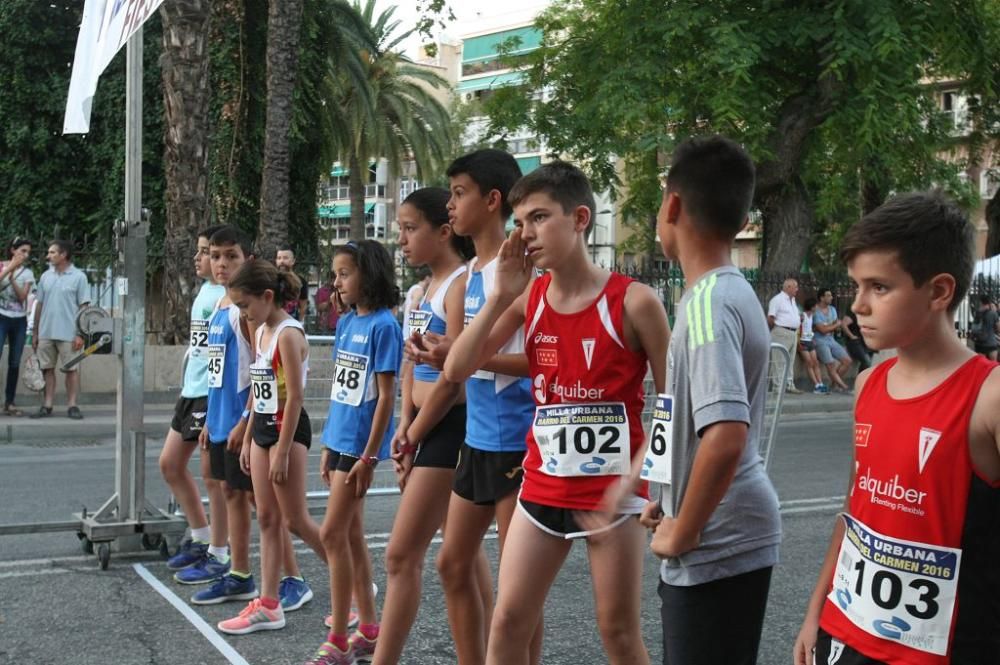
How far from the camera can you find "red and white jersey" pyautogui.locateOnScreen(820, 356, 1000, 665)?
92.4 inches

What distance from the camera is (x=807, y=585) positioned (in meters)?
6.50

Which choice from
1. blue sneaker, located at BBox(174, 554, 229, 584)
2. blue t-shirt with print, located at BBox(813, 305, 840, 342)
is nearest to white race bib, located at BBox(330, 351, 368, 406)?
blue sneaker, located at BBox(174, 554, 229, 584)

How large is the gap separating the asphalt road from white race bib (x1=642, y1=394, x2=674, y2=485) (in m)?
0.36

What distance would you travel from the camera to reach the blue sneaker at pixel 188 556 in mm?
6559

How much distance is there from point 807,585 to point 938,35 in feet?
56.5

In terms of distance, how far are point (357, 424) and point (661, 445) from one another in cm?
230

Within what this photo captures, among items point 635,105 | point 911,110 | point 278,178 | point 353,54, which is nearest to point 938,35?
point 911,110

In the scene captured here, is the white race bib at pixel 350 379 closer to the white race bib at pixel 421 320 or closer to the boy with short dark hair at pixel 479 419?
the white race bib at pixel 421 320

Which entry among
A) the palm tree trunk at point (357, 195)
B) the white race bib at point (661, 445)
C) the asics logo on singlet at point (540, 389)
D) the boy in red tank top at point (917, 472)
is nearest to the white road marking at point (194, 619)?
the asics logo on singlet at point (540, 389)

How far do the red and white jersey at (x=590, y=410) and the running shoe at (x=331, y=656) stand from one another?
1.72 meters

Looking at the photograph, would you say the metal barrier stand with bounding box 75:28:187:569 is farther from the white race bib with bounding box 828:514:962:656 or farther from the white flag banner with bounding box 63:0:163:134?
the white race bib with bounding box 828:514:962:656

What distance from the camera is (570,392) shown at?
3.50 m

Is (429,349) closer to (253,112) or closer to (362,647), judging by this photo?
(362,647)

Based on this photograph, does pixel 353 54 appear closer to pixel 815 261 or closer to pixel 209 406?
pixel 815 261
